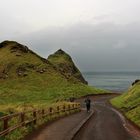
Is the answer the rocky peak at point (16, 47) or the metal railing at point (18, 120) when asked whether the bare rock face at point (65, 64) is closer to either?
the rocky peak at point (16, 47)

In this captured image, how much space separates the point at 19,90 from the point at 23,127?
251ft

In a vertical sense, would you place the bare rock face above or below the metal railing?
above

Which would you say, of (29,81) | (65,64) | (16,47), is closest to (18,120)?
(29,81)

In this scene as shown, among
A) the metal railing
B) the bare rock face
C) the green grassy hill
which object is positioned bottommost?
the metal railing

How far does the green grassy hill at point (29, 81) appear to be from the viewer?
3704 inches

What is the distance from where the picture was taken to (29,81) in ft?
362

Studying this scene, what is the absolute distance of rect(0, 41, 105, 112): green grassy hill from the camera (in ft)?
309

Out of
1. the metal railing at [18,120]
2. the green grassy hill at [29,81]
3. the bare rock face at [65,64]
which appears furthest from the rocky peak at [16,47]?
the metal railing at [18,120]

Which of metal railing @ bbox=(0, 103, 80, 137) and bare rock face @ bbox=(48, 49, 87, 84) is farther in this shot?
bare rock face @ bbox=(48, 49, 87, 84)

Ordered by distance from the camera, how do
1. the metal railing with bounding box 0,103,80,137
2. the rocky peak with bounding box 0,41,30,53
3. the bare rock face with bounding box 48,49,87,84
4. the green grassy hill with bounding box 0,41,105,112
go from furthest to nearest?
the bare rock face with bounding box 48,49,87,84
the rocky peak with bounding box 0,41,30,53
the green grassy hill with bounding box 0,41,105,112
the metal railing with bounding box 0,103,80,137

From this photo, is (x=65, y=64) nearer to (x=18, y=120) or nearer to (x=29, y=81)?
(x=29, y=81)

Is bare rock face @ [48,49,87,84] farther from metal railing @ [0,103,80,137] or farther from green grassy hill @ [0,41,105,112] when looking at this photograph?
metal railing @ [0,103,80,137]

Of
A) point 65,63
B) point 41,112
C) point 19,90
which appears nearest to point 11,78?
point 19,90

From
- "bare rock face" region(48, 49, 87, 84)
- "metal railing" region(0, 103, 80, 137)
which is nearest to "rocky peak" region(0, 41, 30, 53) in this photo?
"bare rock face" region(48, 49, 87, 84)
